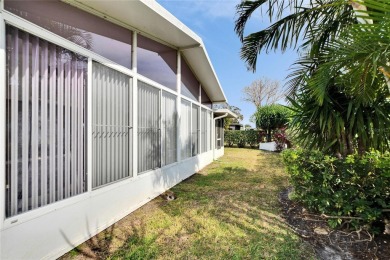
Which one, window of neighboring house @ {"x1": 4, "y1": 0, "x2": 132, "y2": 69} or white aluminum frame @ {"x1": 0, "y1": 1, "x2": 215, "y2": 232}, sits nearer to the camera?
white aluminum frame @ {"x1": 0, "y1": 1, "x2": 215, "y2": 232}

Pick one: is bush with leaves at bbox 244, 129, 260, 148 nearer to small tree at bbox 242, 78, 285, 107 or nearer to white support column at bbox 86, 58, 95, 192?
small tree at bbox 242, 78, 285, 107

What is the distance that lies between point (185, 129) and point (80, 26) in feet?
15.5

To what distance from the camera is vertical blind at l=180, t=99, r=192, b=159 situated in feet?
23.6

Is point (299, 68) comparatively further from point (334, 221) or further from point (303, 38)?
point (334, 221)

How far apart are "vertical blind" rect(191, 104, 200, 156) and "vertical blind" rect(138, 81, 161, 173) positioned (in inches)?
118

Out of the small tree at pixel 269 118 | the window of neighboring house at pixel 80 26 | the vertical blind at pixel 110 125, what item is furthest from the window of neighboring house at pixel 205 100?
the small tree at pixel 269 118

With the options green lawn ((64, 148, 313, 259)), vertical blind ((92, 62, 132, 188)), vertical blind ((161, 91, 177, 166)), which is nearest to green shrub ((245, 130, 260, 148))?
vertical blind ((161, 91, 177, 166))

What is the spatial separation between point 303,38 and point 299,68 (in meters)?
0.64

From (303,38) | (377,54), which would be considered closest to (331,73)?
(377,54)

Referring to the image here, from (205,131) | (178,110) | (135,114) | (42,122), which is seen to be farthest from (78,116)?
(205,131)

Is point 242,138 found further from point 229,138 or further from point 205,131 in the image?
point 205,131

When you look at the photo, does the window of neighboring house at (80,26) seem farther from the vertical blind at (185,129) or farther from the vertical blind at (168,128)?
the vertical blind at (185,129)

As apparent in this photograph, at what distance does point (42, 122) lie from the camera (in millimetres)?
2607

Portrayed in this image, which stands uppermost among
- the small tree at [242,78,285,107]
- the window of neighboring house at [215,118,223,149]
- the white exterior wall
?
the small tree at [242,78,285,107]
